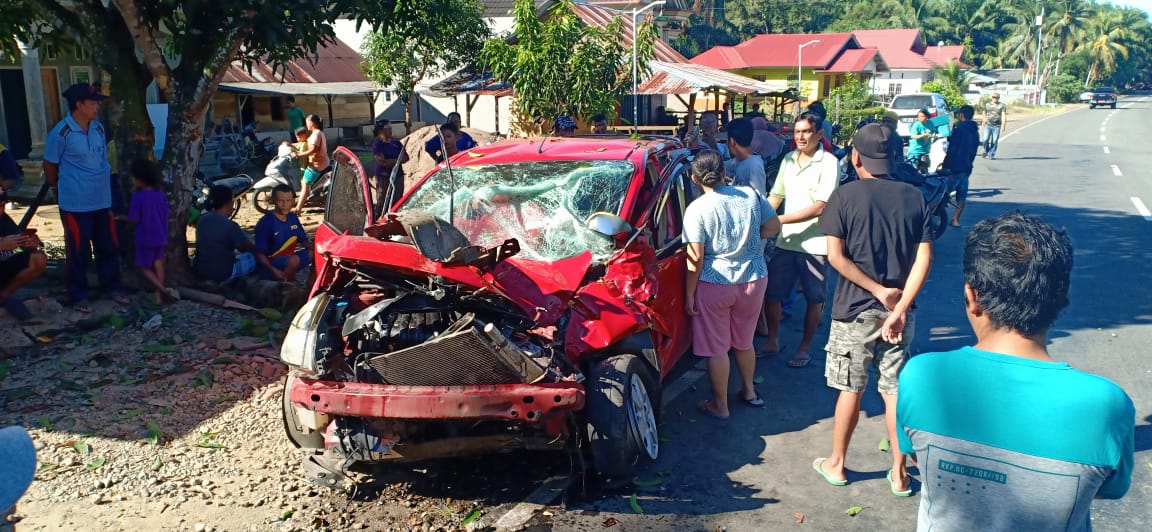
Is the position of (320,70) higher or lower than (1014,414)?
higher

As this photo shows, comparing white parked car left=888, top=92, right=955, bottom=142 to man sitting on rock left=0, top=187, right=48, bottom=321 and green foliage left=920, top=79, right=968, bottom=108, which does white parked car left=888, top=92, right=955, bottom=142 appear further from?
man sitting on rock left=0, top=187, right=48, bottom=321

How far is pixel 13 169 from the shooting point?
916 centimetres

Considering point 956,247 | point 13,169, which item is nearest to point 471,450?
point 13,169

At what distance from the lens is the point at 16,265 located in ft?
23.9

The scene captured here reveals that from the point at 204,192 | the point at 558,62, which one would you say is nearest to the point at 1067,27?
the point at 558,62

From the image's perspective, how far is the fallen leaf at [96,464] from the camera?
17.0 ft

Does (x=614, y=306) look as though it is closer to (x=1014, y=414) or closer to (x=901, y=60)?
(x=1014, y=414)

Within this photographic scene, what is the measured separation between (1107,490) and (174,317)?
22.8 ft

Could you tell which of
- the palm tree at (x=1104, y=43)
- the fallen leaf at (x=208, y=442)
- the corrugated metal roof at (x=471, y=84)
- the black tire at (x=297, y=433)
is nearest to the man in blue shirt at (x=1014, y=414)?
the black tire at (x=297, y=433)

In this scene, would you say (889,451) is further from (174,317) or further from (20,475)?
(174,317)

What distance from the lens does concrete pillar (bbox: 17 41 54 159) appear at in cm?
1620

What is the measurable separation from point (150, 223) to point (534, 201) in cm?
389

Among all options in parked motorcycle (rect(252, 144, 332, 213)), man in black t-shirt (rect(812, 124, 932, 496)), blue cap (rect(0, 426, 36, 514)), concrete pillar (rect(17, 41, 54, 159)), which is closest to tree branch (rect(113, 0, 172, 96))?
parked motorcycle (rect(252, 144, 332, 213))

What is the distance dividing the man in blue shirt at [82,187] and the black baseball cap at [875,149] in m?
6.11
